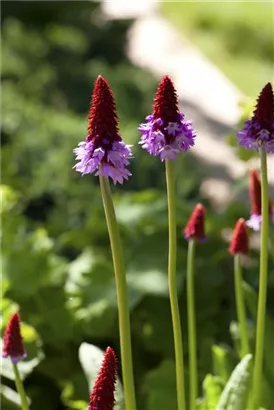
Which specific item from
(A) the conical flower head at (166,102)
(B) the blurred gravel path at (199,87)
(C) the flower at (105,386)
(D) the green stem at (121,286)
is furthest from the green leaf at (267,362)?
(B) the blurred gravel path at (199,87)

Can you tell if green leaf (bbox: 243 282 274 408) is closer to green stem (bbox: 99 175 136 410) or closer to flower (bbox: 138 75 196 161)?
green stem (bbox: 99 175 136 410)

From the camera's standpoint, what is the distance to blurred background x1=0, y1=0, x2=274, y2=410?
7.83ft

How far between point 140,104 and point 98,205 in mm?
2252

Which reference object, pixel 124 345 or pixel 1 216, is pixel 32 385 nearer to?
pixel 1 216

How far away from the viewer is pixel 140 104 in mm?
5211

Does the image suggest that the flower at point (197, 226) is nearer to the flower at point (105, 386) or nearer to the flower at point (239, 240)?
the flower at point (239, 240)

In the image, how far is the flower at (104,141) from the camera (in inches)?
53.7

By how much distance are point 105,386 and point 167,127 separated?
0.44m

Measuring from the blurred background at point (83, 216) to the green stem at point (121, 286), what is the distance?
48cm

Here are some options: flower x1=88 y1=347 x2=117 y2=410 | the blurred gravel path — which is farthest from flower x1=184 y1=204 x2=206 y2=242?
the blurred gravel path

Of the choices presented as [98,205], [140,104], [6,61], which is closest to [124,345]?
[98,205]

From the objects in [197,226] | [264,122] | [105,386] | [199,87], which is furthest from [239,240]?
[199,87]

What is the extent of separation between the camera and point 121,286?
1.51 m

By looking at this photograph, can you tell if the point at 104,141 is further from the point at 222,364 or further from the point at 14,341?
the point at 222,364
